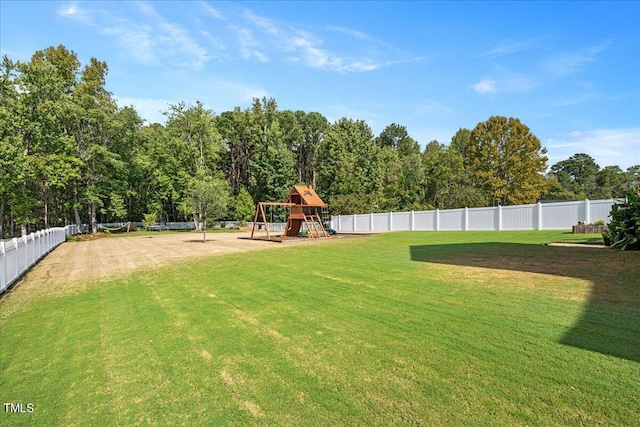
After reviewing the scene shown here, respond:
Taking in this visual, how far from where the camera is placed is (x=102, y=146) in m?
39.7

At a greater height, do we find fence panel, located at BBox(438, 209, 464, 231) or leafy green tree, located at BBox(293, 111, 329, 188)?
leafy green tree, located at BBox(293, 111, 329, 188)

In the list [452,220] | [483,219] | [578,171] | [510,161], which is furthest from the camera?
[578,171]

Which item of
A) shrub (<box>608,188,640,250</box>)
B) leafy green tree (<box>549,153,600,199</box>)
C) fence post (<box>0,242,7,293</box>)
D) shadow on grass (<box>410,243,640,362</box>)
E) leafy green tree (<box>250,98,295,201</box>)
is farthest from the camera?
leafy green tree (<box>549,153,600,199</box>)

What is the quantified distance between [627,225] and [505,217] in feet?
40.4

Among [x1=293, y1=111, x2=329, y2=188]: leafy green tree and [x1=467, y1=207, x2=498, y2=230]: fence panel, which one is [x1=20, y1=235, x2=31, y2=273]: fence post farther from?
[x1=293, y1=111, x2=329, y2=188]: leafy green tree

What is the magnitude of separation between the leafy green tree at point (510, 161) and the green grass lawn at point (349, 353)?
106 feet

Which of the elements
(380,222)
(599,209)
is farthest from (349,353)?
(380,222)

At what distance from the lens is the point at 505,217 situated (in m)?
21.0

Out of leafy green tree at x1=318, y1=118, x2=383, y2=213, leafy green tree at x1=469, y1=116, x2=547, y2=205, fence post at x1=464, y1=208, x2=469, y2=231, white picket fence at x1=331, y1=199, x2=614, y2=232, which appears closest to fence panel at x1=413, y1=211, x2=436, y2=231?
white picket fence at x1=331, y1=199, x2=614, y2=232

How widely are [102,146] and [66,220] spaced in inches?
666

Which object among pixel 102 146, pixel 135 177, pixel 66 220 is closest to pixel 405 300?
pixel 102 146

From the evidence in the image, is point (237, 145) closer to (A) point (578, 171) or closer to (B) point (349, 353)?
(B) point (349, 353)

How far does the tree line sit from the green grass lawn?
22.9 m

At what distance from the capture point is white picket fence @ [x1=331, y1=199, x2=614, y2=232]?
17.4 meters
